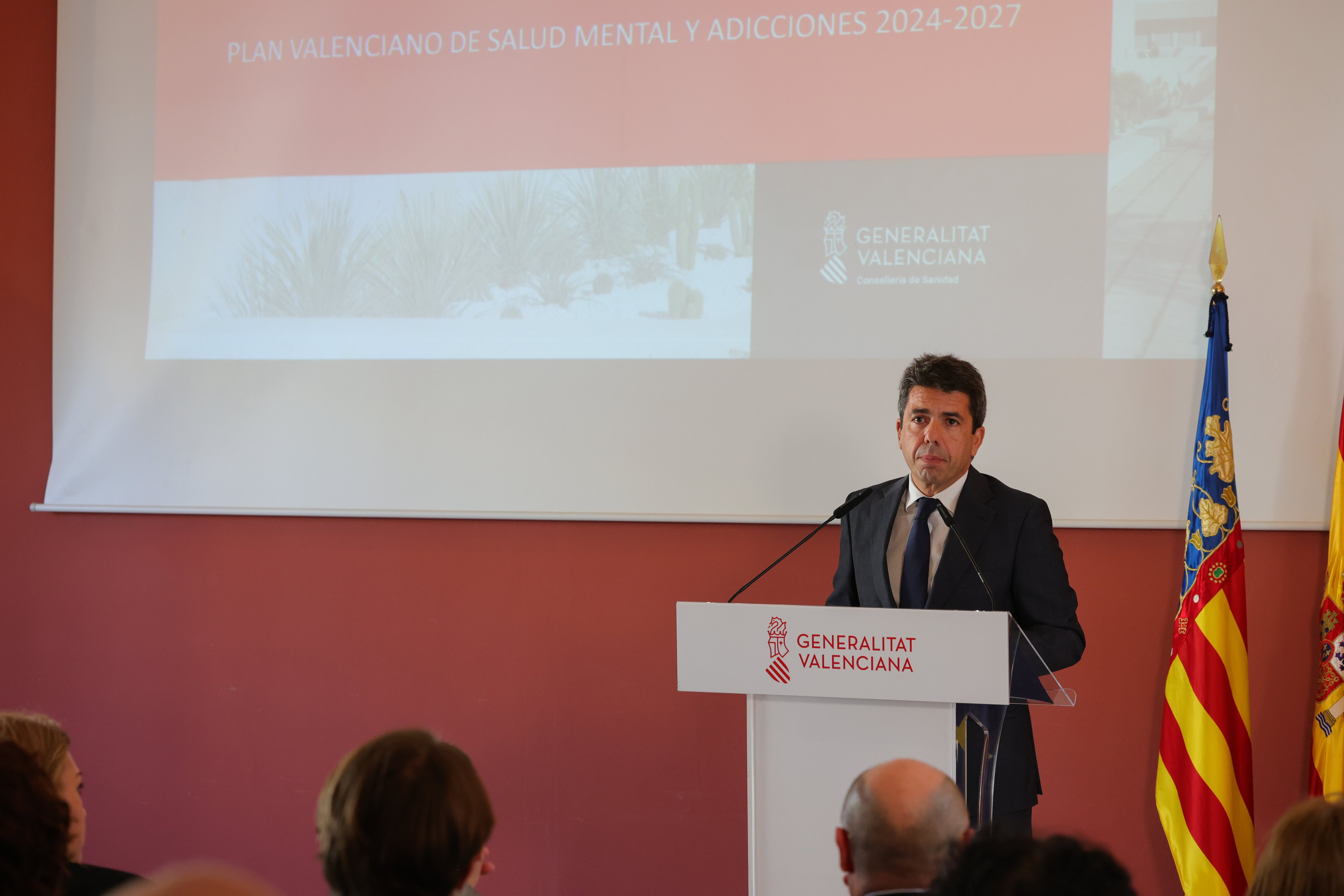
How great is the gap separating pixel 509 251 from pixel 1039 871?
2.59 metres

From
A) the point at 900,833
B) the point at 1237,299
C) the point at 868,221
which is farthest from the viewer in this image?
the point at 868,221

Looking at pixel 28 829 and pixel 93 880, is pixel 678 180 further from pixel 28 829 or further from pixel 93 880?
pixel 28 829

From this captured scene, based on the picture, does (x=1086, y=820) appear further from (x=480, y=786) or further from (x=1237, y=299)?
(x=480, y=786)

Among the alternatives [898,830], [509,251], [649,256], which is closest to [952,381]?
[649,256]

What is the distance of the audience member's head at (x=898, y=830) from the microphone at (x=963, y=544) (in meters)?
0.71

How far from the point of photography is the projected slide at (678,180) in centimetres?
287

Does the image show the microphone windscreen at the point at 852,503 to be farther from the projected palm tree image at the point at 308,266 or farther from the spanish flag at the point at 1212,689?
the projected palm tree image at the point at 308,266

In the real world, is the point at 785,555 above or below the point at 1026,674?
above

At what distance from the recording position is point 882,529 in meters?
2.33

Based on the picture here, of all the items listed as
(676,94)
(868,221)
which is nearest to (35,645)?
(676,94)

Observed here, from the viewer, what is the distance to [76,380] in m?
3.35

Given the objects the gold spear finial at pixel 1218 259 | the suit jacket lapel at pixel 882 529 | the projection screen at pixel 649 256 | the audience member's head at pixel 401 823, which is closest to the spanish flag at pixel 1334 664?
the projection screen at pixel 649 256

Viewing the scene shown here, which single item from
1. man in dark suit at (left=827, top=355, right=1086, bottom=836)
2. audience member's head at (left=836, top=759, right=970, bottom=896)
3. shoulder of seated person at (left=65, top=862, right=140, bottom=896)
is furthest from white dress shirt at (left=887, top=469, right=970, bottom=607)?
shoulder of seated person at (left=65, top=862, right=140, bottom=896)

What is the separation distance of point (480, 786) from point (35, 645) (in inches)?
115
